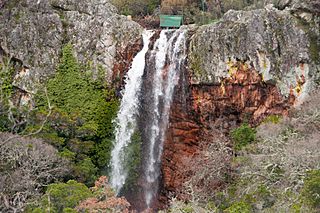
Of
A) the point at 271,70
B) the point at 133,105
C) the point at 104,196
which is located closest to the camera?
the point at 104,196

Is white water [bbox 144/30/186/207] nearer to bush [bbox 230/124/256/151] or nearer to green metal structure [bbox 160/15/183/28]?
bush [bbox 230/124/256/151]

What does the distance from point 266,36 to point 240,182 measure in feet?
25.5

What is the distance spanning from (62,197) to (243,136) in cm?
940

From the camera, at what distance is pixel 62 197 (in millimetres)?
12414

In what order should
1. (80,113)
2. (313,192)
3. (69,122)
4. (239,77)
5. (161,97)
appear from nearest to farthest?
(313,192)
(69,122)
(239,77)
(80,113)
(161,97)

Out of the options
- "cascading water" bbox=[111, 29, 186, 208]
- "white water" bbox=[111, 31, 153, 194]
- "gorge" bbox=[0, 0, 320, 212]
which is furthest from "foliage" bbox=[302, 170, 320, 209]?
"white water" bbox=[111, 31, 153, 194]

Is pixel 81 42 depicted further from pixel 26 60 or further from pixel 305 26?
pixel 305 26

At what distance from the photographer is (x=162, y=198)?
21.2 metres

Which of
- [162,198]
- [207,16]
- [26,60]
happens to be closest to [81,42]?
[26,60]

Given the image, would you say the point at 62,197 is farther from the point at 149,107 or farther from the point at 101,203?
the point at 149,107

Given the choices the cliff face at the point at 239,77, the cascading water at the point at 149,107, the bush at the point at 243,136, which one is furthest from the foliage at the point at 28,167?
the bush at the point at 243,136

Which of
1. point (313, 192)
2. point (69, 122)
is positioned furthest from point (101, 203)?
point (69, 122)

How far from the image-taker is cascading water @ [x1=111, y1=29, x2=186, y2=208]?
21359 mm

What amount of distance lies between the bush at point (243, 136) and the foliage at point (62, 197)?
27.2ft
